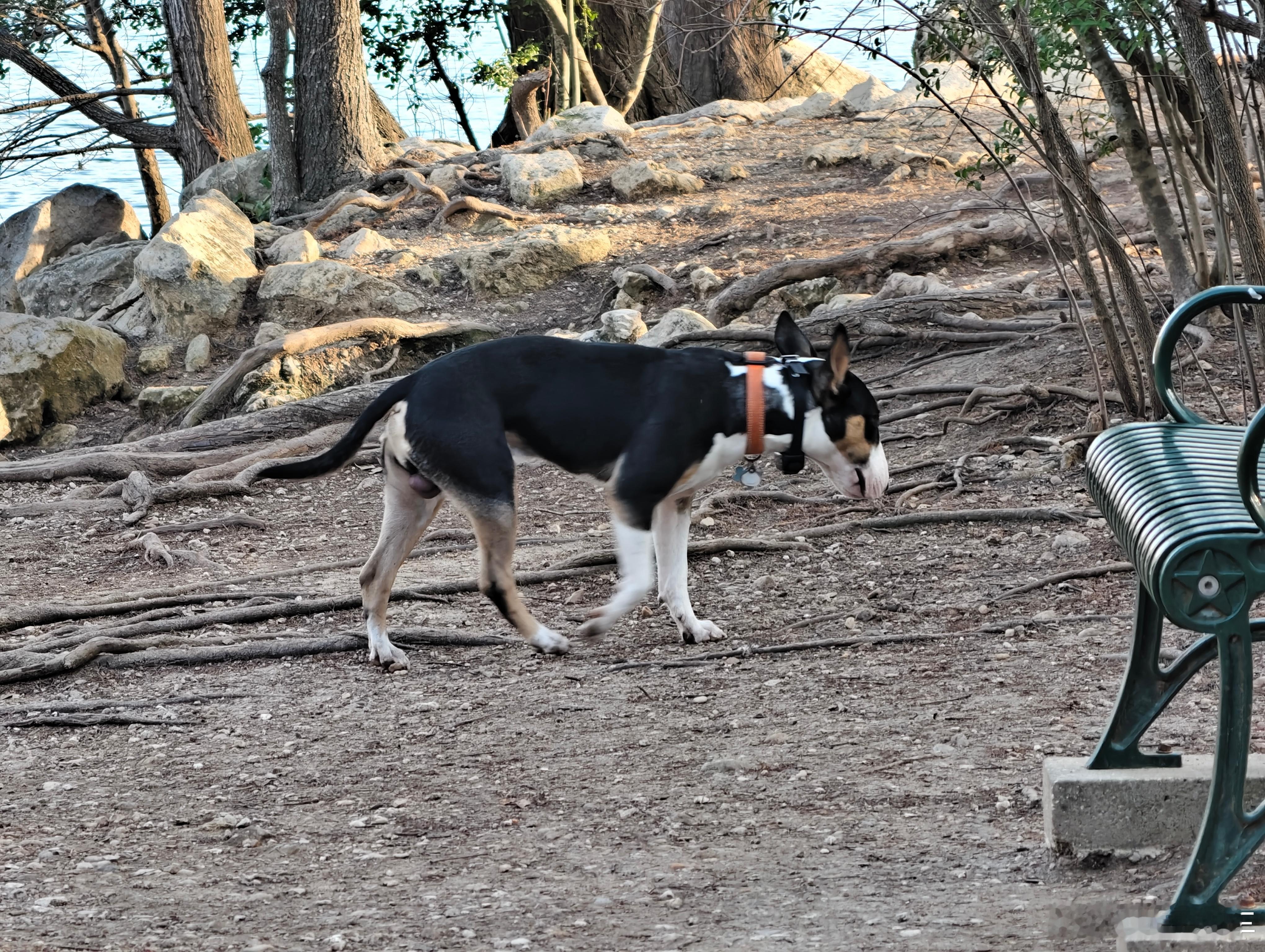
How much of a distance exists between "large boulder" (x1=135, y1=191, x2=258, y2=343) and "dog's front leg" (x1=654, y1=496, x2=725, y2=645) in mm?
8863

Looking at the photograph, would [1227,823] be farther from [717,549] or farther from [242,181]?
[242,181]

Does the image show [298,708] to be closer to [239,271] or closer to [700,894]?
[700,894]

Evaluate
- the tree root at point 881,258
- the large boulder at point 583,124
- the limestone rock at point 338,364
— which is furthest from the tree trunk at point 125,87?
the tree root at point 881,258

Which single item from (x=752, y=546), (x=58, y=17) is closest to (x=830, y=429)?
(x=752, y=546)

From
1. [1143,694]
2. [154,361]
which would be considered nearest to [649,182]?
[154,361]

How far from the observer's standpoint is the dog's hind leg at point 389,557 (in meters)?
5.21

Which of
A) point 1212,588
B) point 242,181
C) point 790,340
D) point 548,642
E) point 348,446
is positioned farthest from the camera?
point 242,181

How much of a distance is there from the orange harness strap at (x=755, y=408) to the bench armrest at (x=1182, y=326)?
1.71m

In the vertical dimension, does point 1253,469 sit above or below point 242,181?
below

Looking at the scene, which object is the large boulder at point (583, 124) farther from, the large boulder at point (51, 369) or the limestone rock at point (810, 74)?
the large boulder at point (51, 369)

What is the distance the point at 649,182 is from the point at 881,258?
4321 millimetres

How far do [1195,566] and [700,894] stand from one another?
1347mm

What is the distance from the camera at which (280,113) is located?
14938 mm

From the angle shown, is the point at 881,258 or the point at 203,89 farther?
the point at 203,89
